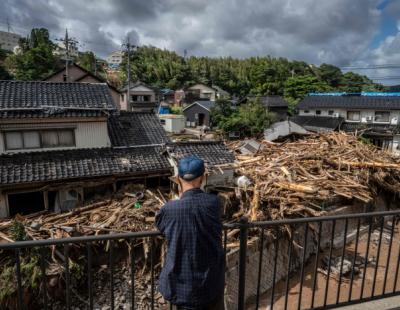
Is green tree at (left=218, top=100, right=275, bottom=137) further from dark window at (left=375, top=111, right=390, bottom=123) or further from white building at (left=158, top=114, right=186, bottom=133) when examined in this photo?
dark window at (left=375, top=111, right=390, bottom=123)

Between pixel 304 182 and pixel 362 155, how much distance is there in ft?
15.5

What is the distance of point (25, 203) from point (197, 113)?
31.4m

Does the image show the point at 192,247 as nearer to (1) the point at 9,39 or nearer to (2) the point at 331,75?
(2) the point at 331,75

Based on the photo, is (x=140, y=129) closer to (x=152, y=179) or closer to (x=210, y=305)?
(x=152, y=179)

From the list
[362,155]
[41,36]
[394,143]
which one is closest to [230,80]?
[41,36]

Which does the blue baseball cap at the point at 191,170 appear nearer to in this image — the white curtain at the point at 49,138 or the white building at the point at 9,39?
the white curtain at the point at 49,138

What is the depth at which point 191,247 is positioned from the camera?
2.08 m

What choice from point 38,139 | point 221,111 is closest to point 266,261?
point 38,139

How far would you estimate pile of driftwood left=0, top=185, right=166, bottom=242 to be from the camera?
9.38 metres

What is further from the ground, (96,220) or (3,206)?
(3,206)

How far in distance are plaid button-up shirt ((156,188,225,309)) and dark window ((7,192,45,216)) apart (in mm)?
10954

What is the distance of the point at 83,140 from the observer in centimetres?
1267

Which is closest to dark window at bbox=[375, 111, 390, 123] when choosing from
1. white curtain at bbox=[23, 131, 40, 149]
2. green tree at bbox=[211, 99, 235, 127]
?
green tree at bbox=[211, 99, 235, 127]

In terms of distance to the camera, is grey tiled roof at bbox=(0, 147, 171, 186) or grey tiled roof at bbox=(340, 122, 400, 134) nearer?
grey tiled roof at bbox=(0, 147, 171, 186)
